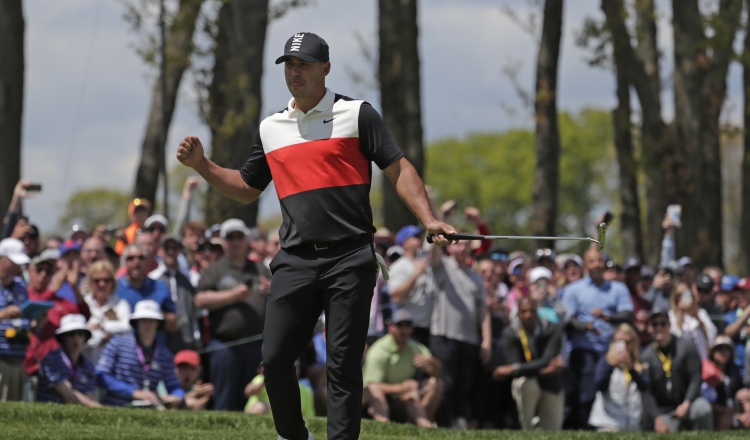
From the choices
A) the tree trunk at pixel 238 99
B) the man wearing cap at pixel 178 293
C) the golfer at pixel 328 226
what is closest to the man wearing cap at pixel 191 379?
the man wearing cap at pixel 178 293

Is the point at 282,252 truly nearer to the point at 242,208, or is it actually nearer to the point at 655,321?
the point at 655,321

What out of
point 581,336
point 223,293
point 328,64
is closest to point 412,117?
point 581,336

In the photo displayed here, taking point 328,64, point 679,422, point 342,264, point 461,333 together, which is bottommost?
point 679,422

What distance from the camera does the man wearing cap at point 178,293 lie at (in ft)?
48.1

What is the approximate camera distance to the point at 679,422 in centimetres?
1641

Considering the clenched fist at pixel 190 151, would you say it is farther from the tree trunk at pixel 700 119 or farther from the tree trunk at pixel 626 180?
the tree trunk at pixel 626 180

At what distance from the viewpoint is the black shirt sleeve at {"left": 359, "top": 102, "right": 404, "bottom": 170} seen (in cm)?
845

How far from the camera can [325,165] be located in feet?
27.6

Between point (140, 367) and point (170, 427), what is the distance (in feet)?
8.63

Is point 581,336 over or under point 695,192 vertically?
under

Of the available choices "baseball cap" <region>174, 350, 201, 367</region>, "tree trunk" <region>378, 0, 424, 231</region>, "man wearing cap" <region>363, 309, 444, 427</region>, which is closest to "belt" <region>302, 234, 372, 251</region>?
"baseball cap" <region>174, 350, 201, 367</region>

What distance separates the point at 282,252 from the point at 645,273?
11232mm

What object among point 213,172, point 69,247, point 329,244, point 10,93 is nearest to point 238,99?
point 10,93

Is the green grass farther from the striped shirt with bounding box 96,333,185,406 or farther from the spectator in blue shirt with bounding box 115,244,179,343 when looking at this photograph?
the spectator in blue shirt with bounding box 115,244,179,343
